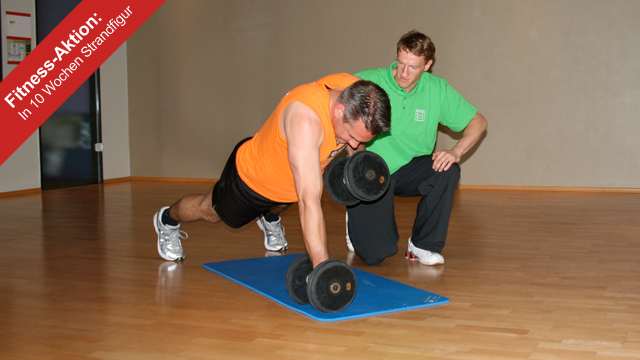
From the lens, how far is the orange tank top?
1.94 meters

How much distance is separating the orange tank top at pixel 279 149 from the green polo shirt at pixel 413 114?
466mm

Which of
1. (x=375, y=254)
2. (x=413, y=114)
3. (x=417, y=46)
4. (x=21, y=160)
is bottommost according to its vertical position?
(x=375, y=254)

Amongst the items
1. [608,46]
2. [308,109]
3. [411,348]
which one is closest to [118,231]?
[308,109]

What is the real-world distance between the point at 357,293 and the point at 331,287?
353 mm

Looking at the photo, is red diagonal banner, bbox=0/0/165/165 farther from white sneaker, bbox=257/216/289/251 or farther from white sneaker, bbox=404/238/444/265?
white sneaker, bbox=404/238/444/265

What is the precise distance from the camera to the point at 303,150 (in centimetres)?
183

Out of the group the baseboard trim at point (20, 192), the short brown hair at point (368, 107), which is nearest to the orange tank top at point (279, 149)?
the short brown hair at point (368, 107)

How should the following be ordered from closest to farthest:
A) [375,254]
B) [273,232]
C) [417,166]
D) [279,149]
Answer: [279,149], [375,254], [417,166], [273,232]

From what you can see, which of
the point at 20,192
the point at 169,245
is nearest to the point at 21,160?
the point at 20,192

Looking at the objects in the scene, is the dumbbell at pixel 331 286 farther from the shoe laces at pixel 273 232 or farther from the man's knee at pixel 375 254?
the shoe laces at pixel 273 232

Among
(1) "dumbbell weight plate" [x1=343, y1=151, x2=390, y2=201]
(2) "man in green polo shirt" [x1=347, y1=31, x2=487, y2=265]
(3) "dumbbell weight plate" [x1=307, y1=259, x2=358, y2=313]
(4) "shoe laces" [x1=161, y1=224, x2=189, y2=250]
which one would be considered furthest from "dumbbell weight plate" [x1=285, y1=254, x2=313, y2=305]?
(4) "shoe laces" [x1=161, y1=224, x2=189, y2=250]

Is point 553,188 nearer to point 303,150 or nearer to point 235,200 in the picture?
point 235,200

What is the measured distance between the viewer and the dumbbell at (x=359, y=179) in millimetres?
1959

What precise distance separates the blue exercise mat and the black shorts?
0.24 m
